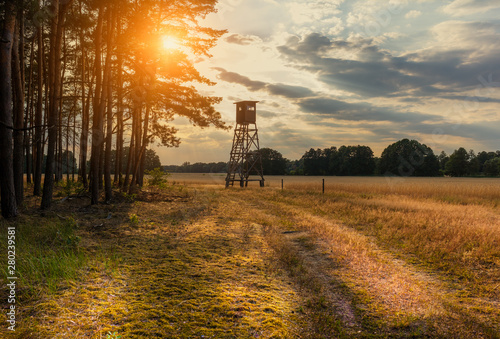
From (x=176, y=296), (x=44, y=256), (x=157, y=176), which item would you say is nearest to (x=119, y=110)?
(x=157, y=176)

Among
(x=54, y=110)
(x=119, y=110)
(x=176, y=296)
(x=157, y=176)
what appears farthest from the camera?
(x=157, y=176)

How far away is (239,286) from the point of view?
5.26m

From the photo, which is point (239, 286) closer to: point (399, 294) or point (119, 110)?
point (399, 294)

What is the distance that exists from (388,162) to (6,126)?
84.9 meters

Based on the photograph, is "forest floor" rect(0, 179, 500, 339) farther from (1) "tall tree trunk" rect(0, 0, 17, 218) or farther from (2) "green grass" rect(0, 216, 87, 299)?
(1) "tall tree trunk" rect(0, 0, 17, 218)

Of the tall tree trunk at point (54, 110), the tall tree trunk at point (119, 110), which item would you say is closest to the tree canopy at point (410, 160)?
the tall tree trunk at point (119, 110)

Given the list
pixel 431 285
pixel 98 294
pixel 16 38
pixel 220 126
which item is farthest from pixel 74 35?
pixel 431 285

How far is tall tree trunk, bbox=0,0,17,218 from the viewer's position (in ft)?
29.8

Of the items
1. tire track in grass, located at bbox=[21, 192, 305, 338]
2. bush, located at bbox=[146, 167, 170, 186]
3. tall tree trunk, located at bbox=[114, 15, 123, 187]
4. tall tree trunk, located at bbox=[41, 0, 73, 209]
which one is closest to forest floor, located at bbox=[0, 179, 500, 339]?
tire track in grass, located at bbox=[21, 192, 305, 338]

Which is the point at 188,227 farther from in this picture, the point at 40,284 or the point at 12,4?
the point at 12,4

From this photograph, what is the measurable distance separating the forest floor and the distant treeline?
78.0m

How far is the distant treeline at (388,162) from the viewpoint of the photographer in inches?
3125

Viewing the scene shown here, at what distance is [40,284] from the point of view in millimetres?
4652

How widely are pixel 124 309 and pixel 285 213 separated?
10676mm
